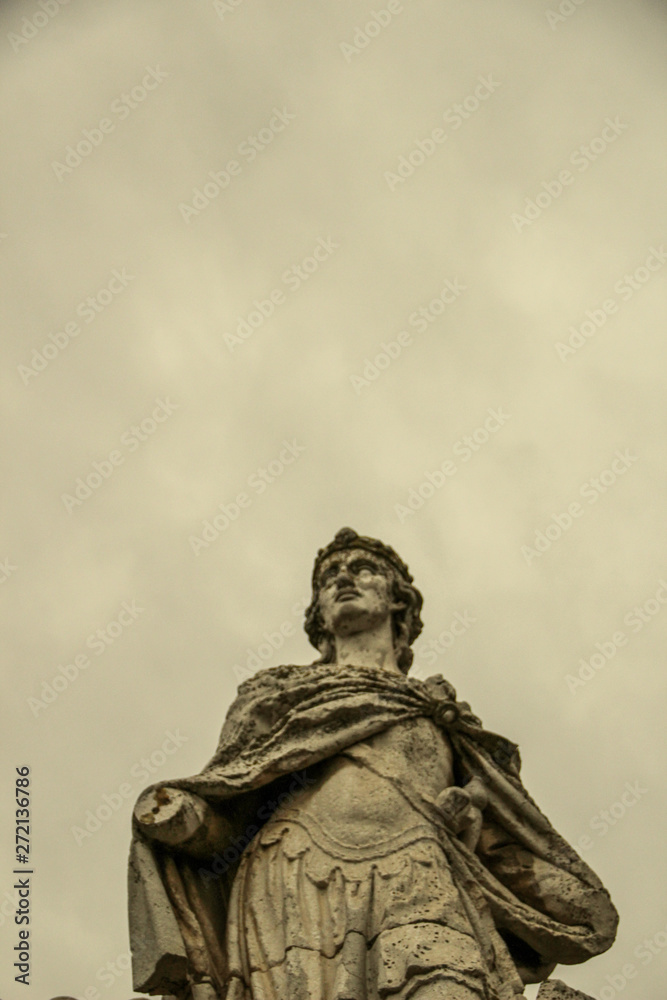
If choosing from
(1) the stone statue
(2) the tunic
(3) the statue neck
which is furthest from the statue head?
(2) the tunic

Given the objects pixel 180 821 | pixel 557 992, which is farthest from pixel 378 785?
pixel 557 992

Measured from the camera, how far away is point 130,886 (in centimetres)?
951

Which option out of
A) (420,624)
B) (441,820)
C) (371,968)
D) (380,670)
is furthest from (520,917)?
(420,624)

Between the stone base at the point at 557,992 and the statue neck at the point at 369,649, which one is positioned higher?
the statue neck at the point at 369,649

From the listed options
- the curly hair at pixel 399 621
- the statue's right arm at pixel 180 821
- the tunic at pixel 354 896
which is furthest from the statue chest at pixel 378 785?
the curly hair at pixel 399 621

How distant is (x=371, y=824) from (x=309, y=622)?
10.5 ft

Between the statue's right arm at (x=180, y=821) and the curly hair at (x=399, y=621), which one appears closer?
the statue's right arm at (x=180, y=821)

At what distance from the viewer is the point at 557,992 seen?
30.3 ft

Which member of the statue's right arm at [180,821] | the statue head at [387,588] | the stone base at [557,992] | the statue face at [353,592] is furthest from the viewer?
the statue head at [387,588]

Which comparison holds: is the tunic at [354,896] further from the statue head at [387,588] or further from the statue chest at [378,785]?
the statue head at [387,588]

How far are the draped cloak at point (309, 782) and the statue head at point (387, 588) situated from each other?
4.08 ft

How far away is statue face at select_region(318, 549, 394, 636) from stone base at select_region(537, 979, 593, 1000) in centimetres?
360

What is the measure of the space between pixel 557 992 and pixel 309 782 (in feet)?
7.18

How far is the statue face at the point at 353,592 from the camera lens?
12.1 metres
